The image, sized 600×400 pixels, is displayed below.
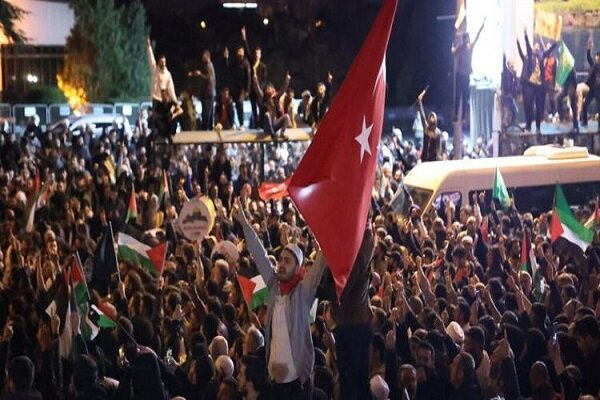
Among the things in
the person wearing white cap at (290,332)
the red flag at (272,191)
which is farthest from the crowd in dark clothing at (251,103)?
the person wearing white cap at (290,332)

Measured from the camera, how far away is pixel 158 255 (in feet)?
35.6

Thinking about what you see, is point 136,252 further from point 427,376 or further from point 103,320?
point 427,376

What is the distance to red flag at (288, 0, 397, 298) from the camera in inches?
308

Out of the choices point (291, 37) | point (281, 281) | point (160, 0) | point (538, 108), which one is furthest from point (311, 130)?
point (160, 0)

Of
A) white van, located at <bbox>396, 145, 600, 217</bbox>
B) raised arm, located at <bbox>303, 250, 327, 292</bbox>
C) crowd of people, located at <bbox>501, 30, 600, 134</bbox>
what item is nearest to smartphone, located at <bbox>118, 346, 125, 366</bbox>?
raised arm, located at <bbox>303, 250, 327, 292</bbox>

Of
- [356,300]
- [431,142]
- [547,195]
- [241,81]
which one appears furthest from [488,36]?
[356,300]

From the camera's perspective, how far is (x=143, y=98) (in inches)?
1836

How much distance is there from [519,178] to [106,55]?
102ft

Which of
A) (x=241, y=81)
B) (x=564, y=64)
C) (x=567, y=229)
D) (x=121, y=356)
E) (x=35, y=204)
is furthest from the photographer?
(x=564, y=64)

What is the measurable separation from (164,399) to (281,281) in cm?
106

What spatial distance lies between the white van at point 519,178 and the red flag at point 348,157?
8571 mm

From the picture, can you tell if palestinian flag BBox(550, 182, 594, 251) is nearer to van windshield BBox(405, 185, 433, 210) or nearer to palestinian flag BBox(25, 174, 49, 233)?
van windshield BBox(405, 185, 433, 210)

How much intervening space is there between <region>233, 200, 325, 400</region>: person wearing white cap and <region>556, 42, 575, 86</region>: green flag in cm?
1711

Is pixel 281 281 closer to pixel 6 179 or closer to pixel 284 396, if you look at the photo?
pixel 284 396
